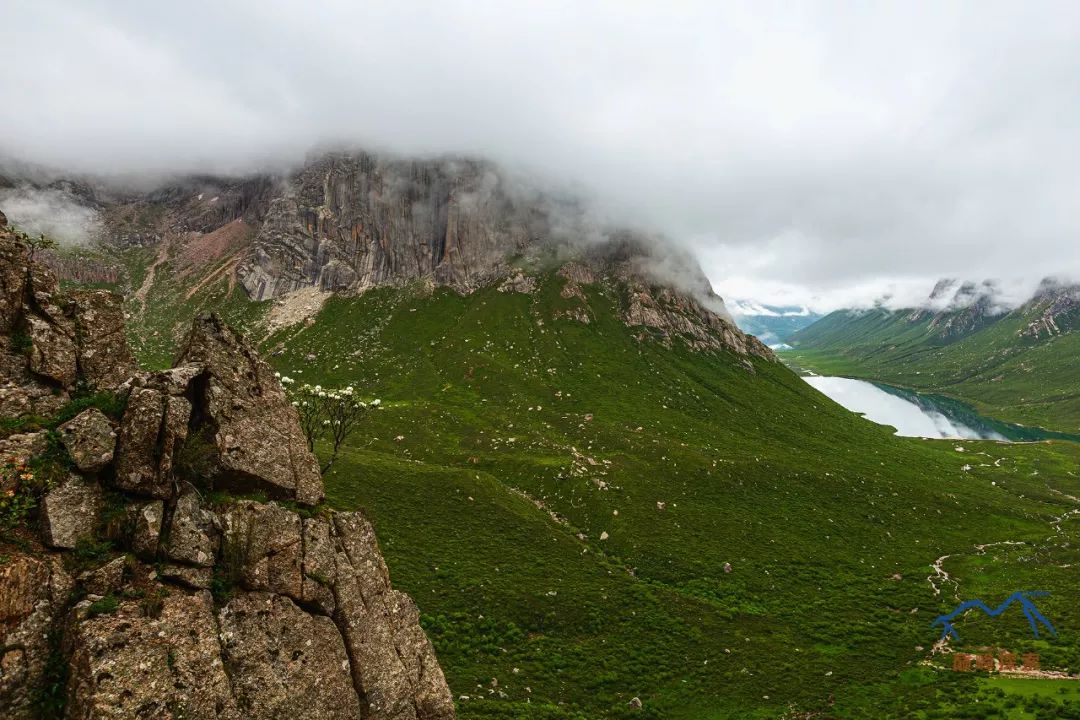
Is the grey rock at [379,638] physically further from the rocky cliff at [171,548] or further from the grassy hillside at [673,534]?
the grassy hillside at [673,534]

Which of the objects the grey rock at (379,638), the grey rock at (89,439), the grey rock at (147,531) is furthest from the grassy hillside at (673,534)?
the grey rock at (89,439)

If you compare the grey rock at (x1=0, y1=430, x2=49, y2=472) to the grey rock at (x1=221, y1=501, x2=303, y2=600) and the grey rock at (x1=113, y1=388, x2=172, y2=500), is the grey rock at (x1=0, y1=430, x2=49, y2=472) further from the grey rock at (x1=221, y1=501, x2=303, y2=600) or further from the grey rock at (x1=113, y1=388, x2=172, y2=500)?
the grey rock at (x1=221, y1=501, x2=303, y2=600)

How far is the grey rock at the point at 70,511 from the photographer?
16062 millimetres

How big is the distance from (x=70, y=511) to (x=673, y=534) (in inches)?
2717

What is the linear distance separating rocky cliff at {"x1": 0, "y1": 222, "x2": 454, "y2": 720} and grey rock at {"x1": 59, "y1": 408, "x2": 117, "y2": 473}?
54mm

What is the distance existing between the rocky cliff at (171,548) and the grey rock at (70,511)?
39 millimetres

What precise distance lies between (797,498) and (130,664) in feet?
312

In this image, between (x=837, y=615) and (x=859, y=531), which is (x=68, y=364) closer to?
(x=837, y=615)

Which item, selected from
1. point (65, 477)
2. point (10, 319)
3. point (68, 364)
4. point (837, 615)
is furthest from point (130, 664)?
A: point (837, 615)

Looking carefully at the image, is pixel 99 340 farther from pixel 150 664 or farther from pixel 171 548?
pixel 150 664

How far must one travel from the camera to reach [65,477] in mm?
17031

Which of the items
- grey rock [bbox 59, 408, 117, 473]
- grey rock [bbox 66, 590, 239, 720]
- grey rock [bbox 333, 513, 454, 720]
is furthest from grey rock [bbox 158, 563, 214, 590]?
grey rock [bbox 333, 513, 454, 720]

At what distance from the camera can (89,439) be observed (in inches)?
708

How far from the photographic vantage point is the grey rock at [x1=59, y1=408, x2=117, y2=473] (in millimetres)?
17594
